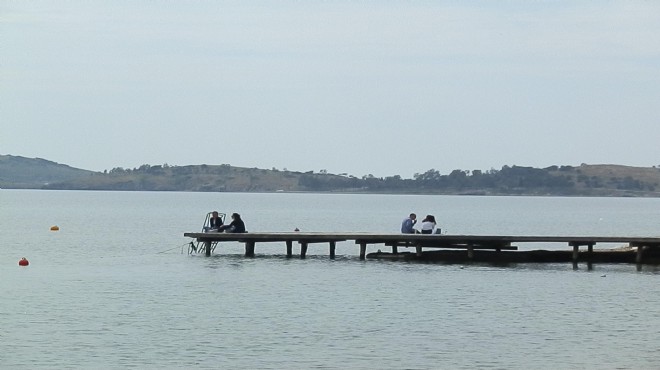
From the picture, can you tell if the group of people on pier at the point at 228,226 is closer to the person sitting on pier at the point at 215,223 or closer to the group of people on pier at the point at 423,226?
the person sitting on pier at the point at 215,223

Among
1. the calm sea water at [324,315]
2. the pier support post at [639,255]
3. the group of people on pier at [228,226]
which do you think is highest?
the group of people on pier at [228,226]

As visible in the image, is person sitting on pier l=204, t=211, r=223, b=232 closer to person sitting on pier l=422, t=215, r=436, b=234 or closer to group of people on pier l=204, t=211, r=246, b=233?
group of people on pier l=204, t=211, r=246, b=233

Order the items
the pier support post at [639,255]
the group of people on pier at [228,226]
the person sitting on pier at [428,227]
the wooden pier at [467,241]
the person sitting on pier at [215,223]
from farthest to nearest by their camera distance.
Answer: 1. the person sitting on pier at [215,223]
2. the group of people on pier at [228,226]
3. the person sitting on pier at [428,227]
4. the pier support post at [639,255]
5. the wooden pier at [467,241]

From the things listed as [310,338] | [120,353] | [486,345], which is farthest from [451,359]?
[120,353]

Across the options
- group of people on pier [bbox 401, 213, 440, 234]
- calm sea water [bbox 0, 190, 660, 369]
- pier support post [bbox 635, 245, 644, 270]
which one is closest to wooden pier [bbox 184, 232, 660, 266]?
pier support post [bbox 635, 245, 644, 270]

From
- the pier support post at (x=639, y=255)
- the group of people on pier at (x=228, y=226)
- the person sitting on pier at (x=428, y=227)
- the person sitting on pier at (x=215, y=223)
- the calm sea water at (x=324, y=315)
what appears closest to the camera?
the calm sea water at (x=324, y=315)

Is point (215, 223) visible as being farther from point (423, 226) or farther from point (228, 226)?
point (423, 226)

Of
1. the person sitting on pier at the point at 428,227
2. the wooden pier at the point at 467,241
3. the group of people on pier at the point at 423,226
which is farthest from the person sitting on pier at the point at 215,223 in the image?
the person sitting on pier at the point at 428,227

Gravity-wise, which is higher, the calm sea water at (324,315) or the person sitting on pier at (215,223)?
the person sitting on pier at (215,223)

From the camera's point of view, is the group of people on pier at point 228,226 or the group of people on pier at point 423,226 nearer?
the group of people on pier at point 423,226

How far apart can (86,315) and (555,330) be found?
472 inches

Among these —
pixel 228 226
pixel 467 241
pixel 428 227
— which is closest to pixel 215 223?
pixel 228 226

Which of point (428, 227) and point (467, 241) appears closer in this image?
point (467, 241)

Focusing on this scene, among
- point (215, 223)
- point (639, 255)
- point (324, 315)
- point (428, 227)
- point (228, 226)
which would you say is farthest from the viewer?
point (215, 223)
